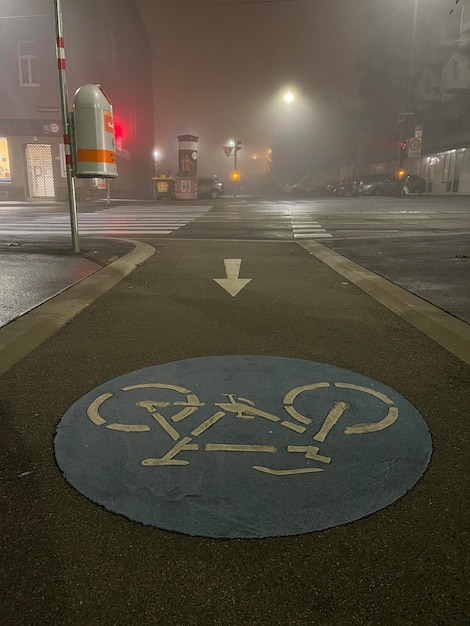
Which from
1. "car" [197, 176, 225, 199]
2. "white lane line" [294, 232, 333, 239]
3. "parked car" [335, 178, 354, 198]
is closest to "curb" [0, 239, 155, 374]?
"white lane line" [294, 232, 333, 239]

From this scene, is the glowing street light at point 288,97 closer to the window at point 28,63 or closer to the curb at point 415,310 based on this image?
the window at point 28,63

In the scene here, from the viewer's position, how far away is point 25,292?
5.90m

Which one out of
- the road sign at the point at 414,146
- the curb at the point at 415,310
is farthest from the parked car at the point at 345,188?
the curb at the point at 415,310

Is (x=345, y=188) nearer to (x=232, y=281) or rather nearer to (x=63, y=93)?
(x=63, y=93)

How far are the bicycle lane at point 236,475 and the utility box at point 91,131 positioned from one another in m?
3.75

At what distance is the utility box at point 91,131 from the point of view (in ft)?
23.8

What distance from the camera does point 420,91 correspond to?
59.3 metres

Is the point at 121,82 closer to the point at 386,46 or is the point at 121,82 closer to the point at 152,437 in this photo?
the point at 386,46

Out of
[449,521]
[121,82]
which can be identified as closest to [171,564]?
[449,521]

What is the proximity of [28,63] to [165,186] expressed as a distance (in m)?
12.0

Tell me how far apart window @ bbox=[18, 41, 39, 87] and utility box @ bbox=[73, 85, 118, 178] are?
32298 millimetres

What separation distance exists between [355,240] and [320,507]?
10.0 meters

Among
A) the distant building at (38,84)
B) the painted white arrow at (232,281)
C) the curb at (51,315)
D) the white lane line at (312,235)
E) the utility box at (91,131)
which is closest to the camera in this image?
the curb at (51,315)

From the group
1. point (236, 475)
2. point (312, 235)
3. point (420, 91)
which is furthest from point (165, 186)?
point (420, 91)
